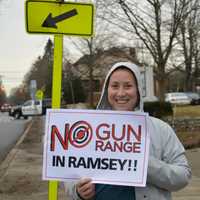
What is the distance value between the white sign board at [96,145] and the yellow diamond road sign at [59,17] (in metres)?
2.53

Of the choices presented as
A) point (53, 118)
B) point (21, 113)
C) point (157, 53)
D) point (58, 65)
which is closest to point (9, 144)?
point (157, 53)

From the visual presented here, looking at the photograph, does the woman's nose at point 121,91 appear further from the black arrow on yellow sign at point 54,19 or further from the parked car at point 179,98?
the parked car at point 179,98

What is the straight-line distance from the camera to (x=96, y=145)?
308cm

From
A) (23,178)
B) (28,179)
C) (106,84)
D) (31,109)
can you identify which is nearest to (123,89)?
(106,84)

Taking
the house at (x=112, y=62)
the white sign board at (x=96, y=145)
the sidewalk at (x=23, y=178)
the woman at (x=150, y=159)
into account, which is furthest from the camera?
the house at (x=112, y=62)

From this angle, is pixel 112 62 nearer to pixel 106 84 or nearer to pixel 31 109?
pixel 31 109

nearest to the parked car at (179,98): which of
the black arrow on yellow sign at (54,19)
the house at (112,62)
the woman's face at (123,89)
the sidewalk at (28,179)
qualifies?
the house at (112,62)

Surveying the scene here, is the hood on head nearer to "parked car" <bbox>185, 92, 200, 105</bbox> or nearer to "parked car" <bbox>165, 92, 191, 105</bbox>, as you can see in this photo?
"parked car" <bbox>185, 92, 200, 105</bbox>

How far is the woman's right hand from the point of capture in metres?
2.90

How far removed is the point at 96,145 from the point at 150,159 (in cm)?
33

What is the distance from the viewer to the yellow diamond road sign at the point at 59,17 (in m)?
5.50

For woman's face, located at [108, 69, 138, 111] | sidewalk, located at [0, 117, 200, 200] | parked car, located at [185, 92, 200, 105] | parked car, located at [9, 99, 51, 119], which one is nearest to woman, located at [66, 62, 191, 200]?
woman's face, located at [108, 69, 138, 111]

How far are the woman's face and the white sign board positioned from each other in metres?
0.06

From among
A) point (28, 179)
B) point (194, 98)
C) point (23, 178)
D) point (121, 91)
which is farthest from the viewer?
point (194, 98)
